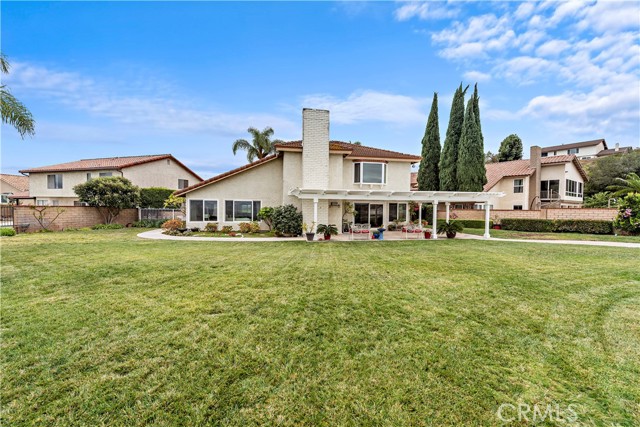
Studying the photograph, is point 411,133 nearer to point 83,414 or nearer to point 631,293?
point 631,293

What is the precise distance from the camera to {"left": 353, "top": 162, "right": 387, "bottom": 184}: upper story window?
18703 millimetres

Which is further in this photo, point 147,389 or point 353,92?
point 353,92

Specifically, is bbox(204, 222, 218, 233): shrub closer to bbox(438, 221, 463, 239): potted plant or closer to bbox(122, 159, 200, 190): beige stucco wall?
bbox(438, 221, 463, 239): potted plant

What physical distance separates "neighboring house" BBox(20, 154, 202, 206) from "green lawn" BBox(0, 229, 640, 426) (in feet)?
75.9

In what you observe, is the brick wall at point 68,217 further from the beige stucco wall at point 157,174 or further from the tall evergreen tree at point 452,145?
the tall evergreen tree at point 452,145

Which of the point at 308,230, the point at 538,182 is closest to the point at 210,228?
the point at 308,230

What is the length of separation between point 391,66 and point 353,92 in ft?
12.3

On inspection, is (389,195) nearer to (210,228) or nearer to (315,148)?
(315,148)

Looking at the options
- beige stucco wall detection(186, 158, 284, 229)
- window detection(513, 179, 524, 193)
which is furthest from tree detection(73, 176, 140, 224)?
window detection(513, 179, 524, 193)

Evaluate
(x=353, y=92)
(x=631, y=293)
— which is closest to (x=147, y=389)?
(x=631, y=293)

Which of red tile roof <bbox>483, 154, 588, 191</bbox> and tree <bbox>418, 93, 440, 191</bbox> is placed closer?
red tile roof <bbox>483, 154, 588, 191</bbox>

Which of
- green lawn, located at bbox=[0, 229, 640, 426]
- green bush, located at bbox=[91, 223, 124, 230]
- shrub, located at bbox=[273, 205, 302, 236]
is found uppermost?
shrub, located at bbox=[273, 205, 302, 236]

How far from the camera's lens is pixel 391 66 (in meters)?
16.9

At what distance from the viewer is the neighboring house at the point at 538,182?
2794 centimetres
